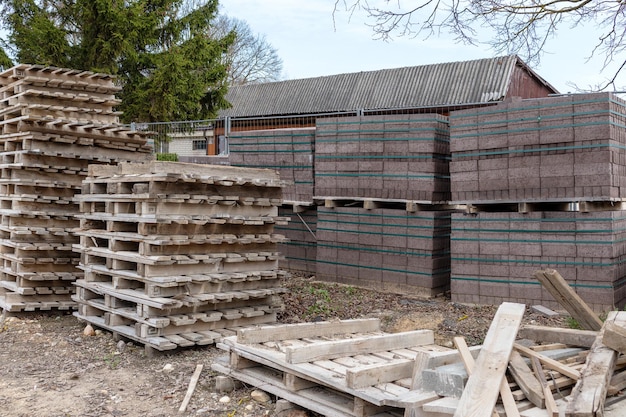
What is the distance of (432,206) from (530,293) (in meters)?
2.13

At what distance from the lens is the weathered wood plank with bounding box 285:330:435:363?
4.91m

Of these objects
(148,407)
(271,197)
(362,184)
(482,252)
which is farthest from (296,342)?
(362,184)

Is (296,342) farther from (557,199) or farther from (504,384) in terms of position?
(557,199)

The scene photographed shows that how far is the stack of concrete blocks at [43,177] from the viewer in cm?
849

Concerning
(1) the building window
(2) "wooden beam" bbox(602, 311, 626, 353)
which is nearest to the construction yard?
(2) "wooden beam" bbox(602, 311, 626, 353)

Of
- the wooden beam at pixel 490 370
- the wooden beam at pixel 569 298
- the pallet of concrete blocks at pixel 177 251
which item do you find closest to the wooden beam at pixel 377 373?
the wooden beam at pixel 490 370

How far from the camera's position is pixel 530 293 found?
28.0 ft

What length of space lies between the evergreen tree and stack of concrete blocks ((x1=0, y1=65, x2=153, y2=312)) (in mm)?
10771

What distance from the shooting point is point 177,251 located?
678 centimetres

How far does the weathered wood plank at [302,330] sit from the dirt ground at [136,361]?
46cm

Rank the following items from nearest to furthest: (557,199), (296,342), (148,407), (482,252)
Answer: (148,407) → (296,342) → (557,199) → (482,252)

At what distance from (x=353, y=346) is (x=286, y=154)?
6663 mm

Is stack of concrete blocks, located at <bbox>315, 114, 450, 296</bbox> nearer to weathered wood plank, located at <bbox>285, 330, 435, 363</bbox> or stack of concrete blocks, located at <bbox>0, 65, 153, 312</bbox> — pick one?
stack of concrete blocks, located at <bbox>0, 65, 153, 312</bbox>

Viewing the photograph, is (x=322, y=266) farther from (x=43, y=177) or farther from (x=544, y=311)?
(x=43, y=177)
